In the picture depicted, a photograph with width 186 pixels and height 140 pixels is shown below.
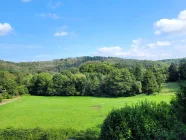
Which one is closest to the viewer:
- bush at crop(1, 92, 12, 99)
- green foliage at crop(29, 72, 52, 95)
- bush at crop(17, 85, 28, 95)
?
bush at crop(1, 92, 12, 99)

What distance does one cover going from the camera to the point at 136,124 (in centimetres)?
1380

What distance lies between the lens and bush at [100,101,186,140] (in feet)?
43.2

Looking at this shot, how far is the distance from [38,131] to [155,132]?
33.6ft

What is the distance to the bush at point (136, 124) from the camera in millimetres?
13172

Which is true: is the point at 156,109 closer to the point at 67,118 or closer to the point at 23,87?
the point at 67,118

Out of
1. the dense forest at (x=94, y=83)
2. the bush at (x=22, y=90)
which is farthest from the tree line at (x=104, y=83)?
the bush at (x=22, y=90)

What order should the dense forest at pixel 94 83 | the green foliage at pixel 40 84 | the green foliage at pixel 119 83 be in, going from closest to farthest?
the green foliage at pixel 119 83
the dense forest at pixel 94 83
the green foliage at pixel 40 84

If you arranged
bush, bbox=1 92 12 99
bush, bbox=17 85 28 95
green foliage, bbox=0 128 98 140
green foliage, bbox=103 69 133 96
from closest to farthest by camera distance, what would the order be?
green foliage, bbox=0 128 98 140
green foliage, bbox=103 69 133 96
bush, bbox=1 92 12 99
bush, bbox=17 85 28 95

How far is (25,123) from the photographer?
3581 centimetres

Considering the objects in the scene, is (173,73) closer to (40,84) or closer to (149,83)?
(149,83)

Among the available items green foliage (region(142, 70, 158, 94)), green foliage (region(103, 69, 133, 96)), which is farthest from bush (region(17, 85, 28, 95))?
green foliage (region(142, 70, 158, 94))

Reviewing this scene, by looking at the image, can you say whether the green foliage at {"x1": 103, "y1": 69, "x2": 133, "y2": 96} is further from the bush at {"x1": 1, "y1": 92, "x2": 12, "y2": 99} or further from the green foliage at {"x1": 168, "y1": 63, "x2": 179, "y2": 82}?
the bush at {"x1": 1, "y1": 92, "x2": 12, "y2": 99}

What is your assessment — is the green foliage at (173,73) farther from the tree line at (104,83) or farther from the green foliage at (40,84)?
the green foliage at (40,84)

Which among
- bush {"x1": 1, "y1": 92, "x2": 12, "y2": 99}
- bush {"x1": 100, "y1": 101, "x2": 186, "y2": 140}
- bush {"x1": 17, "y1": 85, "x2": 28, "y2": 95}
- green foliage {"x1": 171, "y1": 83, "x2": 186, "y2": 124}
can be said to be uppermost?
green foliage {"x1": 171, "y1": 83, "x2": 186, "y2": 124}
